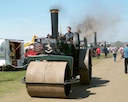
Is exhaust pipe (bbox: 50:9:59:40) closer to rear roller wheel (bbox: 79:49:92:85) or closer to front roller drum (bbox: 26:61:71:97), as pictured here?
front roller drum (bbox: 26:61:71:97)

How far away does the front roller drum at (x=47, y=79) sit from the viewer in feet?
21.8

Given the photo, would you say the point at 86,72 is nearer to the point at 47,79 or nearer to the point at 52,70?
the point at 52,70

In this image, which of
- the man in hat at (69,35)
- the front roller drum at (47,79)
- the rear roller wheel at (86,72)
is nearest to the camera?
the front roller drum at (47,79)

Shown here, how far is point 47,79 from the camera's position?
671 cm

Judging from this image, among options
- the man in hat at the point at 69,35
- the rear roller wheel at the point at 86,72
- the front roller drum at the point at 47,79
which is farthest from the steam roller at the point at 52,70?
the rear roller wheel at the point at 86,72

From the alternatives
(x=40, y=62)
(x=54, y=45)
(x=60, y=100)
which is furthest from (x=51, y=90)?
(x=54, y=45)

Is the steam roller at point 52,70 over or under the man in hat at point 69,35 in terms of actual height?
under

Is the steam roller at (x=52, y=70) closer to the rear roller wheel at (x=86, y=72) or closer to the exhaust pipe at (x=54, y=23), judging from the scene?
the exhaust pipe at (x=54, y=23)

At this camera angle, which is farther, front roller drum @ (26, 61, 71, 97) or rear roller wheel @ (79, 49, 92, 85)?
rear roller wheel @ (79, 49, 92, 85)

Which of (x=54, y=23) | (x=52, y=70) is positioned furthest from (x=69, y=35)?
(x=52, y=70)

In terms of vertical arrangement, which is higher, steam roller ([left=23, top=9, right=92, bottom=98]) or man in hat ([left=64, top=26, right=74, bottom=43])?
man in hat ([left=64, top=26, right=74, bottom=43])

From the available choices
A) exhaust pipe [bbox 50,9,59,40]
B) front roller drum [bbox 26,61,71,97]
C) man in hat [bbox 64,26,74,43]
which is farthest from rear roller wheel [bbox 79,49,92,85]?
front roller drum [bbox 26,61,71,97]

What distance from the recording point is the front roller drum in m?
6.64

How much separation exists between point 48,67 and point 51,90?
0.63 meters
